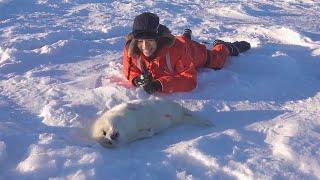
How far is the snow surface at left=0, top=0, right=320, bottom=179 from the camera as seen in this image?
10.1 feet

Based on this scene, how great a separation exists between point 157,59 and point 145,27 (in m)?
0.39

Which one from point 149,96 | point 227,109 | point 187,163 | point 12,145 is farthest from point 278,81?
point 12,145

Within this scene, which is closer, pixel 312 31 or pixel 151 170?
pixel 151 170

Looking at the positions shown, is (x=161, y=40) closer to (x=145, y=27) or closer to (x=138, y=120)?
(x=145, y=27)

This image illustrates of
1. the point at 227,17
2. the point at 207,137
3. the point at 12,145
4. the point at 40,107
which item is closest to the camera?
the point at 12,145

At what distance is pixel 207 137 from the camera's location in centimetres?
347

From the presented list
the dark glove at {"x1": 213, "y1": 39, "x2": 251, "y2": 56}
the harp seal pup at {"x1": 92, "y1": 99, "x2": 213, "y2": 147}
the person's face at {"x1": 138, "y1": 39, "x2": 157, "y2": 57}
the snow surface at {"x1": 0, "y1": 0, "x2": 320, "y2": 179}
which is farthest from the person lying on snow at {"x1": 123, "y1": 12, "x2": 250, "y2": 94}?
the dark glove at {"x1": 213, "y1": 39, "x2": 251, "y2": 56}

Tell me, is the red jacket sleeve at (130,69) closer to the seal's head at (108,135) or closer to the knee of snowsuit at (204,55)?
the knee of snowsuit at (204,55)

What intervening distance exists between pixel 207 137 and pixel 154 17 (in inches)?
51.0

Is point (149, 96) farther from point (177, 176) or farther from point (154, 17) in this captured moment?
point (177, 176)

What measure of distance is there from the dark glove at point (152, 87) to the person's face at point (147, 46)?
0.33 meters

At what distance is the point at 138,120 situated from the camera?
359 cm

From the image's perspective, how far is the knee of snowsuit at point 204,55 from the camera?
4.87 metres

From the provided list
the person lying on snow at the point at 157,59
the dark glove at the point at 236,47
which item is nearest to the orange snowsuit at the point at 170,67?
the person lying on snow at the point at 157,59
